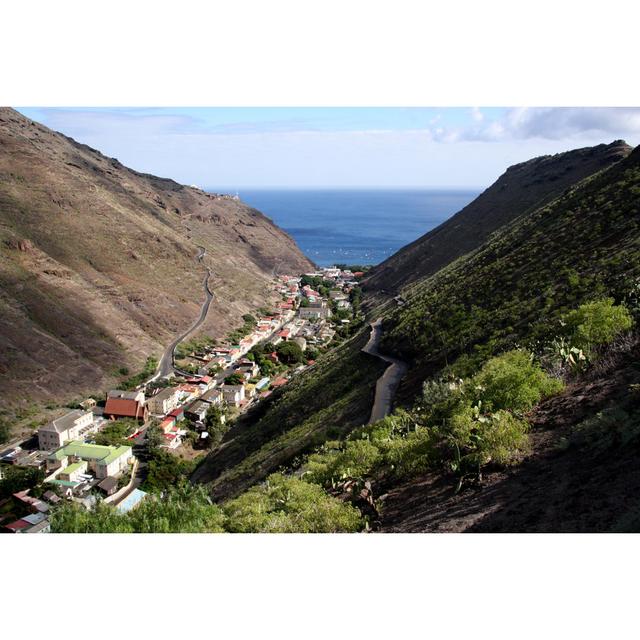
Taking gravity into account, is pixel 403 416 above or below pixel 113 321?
above

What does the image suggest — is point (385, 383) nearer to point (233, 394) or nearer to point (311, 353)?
point (233, 394)

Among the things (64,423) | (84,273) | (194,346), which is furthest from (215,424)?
(84,273)

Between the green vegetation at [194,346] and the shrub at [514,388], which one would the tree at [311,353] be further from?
the shrub at [514,388]

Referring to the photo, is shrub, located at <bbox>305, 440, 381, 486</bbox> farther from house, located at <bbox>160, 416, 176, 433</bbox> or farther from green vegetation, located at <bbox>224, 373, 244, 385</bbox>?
green vegetation, located at <bbox>224, 373, 244, 385</bbox>

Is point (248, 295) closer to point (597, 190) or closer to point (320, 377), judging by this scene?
point (320, 377)

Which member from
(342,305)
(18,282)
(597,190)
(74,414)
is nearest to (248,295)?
(342,305)

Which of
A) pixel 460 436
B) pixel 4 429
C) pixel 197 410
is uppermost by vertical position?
pixel 460 436

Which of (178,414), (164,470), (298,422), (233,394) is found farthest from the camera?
(233,394)
